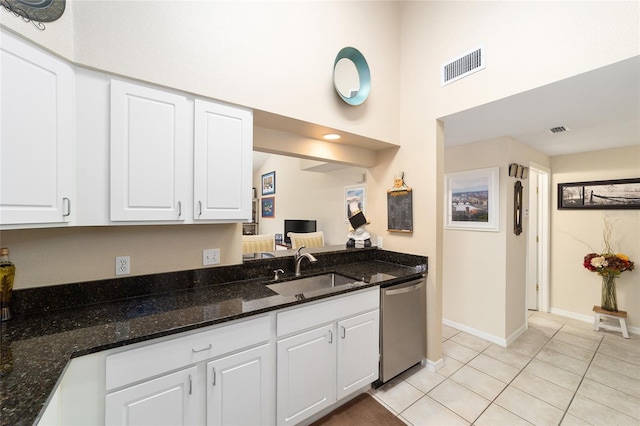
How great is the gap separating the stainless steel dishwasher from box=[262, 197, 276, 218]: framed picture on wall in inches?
224

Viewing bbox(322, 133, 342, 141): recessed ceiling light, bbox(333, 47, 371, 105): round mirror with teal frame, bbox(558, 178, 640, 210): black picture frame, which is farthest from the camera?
bbox(558, 178, 640, 210): black picture frame

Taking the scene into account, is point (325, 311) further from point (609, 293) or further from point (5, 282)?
point (609, 293)

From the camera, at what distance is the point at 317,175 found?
5.63 metres

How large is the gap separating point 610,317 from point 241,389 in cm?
440

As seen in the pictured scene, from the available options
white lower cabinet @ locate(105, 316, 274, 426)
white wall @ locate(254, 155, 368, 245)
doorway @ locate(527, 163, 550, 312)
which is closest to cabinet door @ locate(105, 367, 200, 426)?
white lower cabinet @ locate(105, 316, 274, 426)

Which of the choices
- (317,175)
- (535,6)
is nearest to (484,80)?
(535,6)

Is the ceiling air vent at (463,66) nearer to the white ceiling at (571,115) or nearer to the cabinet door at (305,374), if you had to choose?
the white ceiling at (571,115)

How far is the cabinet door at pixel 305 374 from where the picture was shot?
155 centimetres

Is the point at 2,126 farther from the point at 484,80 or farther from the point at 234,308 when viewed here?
the point at 484,80

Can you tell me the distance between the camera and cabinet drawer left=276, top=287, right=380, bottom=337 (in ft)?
5.13

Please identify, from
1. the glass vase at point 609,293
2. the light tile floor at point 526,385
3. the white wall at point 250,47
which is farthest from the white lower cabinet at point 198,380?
the glass vase at point 609,293

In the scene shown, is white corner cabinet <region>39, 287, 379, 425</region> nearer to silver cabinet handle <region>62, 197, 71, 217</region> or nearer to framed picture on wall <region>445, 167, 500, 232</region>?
silver cabinet handle <region>62, 197, 71, 217</region>

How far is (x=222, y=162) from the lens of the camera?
63.6 inches

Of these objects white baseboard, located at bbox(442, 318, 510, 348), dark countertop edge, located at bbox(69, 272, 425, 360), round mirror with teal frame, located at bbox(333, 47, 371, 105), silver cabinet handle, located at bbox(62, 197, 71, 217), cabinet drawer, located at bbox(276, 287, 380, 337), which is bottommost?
white baseboard, located at bbox(442, 318, 510, 348)
